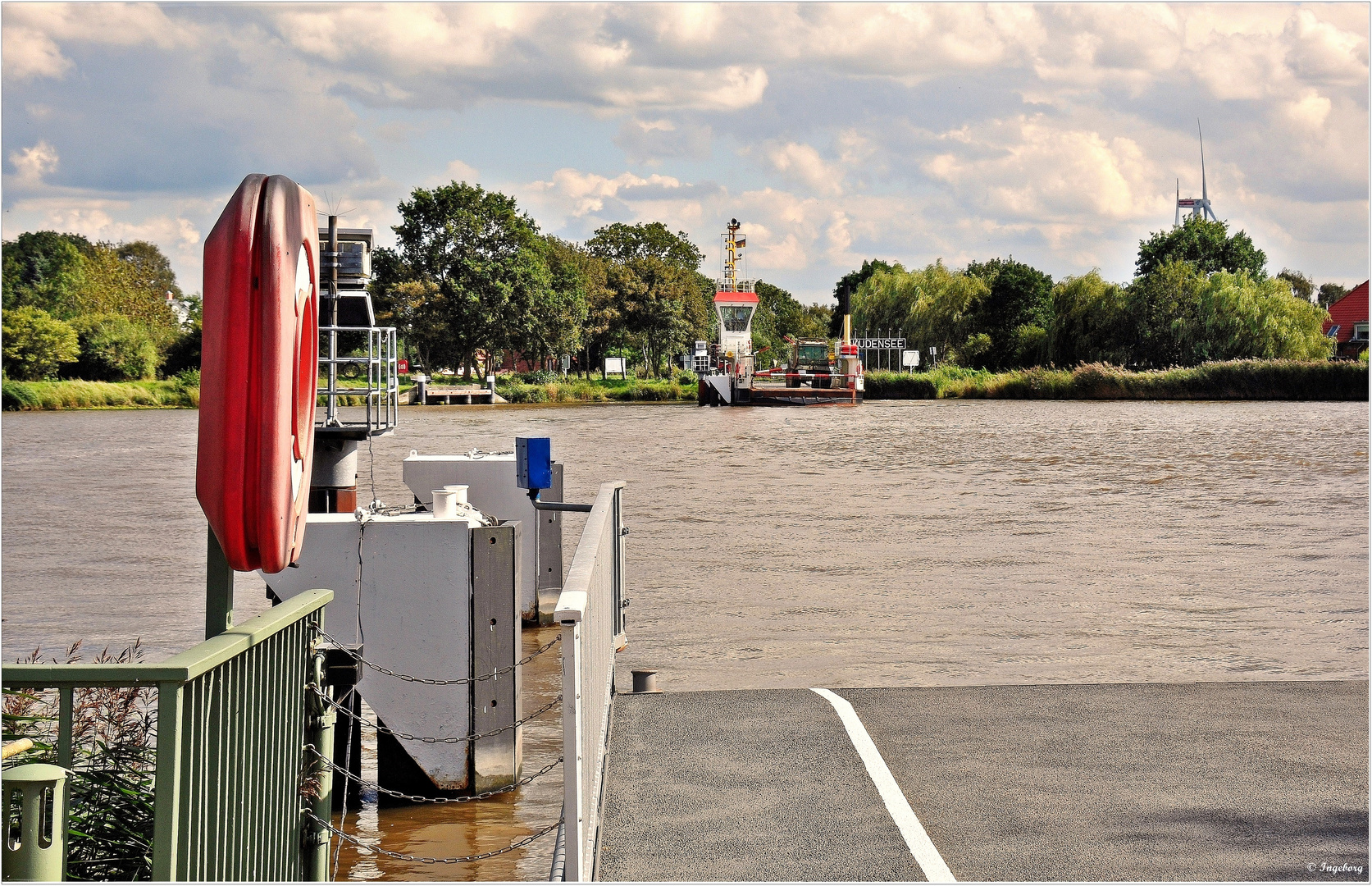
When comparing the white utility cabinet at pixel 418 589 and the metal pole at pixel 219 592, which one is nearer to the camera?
the metal pole at pixel 219 592

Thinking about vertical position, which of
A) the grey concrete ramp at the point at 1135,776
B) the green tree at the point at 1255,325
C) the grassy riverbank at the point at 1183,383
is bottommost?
the grey concrete ramp at the point at 1135,776

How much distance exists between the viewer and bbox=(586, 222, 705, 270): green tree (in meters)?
113

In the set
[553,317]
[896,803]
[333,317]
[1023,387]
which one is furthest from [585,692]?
[1023,387]

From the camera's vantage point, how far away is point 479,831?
22.8 ft

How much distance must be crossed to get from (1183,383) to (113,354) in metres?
62.6

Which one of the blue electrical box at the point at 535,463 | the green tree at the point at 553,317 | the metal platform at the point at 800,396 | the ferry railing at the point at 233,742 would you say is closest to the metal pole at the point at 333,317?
the blue electrical box at the point at 535,463

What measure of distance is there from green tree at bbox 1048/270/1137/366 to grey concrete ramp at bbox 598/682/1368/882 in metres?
81.4

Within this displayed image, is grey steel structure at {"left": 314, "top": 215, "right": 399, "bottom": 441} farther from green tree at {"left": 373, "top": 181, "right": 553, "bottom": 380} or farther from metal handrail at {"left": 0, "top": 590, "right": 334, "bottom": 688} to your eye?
green tree at {"left": 373, "top": 181, "right": 553, "bottom": 380}

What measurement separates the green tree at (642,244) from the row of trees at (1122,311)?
1592 cm

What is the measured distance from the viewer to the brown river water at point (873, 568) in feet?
34.8

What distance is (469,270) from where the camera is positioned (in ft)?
272

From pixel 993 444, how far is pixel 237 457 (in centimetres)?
4030

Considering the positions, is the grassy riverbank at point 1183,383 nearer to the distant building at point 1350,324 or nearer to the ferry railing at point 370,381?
the distant building at point 1350,324

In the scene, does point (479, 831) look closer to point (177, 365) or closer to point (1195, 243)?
point (177, 365)
